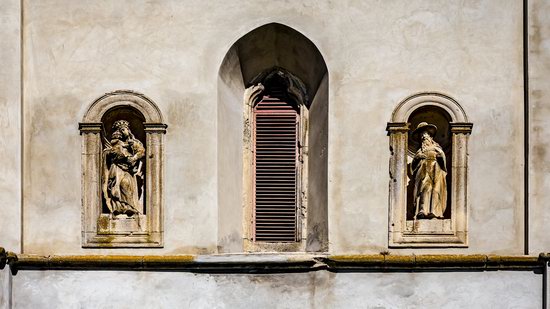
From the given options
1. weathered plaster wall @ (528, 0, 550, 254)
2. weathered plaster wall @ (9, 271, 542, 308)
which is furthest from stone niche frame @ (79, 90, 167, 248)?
weathered plaster wall @ (528, 0, 550, 254)

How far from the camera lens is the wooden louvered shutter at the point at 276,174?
1252cm

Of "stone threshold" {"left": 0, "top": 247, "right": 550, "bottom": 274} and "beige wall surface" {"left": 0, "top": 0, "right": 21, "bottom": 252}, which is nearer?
"stone threshold" {"left": 0, "top": 247, "right": 550, "bottom": 274}

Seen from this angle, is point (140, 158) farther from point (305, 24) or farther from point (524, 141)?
point (524, 141)

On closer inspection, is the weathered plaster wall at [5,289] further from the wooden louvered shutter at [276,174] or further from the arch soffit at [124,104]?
the wooden louvered shutter at [276,174]

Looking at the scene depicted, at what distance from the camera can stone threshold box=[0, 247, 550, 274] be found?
10.9m

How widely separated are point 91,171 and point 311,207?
3.16 meters

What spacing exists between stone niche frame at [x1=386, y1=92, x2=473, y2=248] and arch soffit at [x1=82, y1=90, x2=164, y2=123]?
124 inches

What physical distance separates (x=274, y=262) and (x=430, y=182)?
2.32 meters

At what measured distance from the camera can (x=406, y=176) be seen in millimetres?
Result: 11250

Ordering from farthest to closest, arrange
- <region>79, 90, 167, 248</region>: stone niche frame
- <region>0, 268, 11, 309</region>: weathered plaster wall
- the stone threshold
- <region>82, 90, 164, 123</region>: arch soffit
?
1. <region>82, 90, 164, 123</region>: arch soffit
2. <region>79, 90, 167, 248</region>: stone niche frame
3. <region>0, 268, 11, 309</region>: weathered plaster wall
4. the stone threshold

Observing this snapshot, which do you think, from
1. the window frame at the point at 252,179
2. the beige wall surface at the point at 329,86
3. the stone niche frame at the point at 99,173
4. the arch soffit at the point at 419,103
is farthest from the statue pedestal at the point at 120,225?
the arch soffit at the point at 419,103

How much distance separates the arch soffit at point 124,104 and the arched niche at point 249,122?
905 millimetres

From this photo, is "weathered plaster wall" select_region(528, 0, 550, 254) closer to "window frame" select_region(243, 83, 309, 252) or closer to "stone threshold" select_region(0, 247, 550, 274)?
"stone threshold" select_region(0, 247, 550, 274)

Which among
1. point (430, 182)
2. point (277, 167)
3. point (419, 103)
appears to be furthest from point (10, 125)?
point (430, 182)
